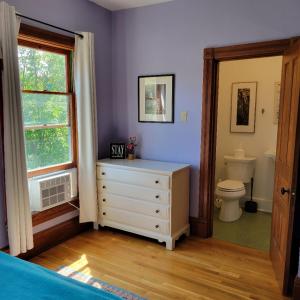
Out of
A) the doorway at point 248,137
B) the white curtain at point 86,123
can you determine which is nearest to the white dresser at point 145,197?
the white curtain at point 86,123

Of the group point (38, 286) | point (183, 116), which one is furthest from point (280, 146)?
point (38, 286)

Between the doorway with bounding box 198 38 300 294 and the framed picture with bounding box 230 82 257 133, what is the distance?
1.27 m

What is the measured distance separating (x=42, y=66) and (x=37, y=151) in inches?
33.7

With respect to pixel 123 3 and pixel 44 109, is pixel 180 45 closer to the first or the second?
pixel 123 3

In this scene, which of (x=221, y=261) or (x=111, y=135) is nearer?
(x=221, y=261)

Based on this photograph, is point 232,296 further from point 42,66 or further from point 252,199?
point 42,66

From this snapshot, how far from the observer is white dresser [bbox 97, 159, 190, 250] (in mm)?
2969

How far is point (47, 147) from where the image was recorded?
3.03 metres

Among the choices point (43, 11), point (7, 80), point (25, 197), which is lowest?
point (25, 197)

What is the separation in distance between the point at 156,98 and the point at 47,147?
1.33m

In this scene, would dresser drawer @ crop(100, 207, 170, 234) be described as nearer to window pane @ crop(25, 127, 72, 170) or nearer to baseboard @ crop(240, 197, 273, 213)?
window pane @ crop(25, 127, 72, 170)

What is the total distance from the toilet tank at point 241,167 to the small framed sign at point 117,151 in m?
1.58

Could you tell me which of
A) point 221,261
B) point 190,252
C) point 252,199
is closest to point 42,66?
point 190,252

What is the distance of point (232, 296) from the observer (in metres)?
2.27
